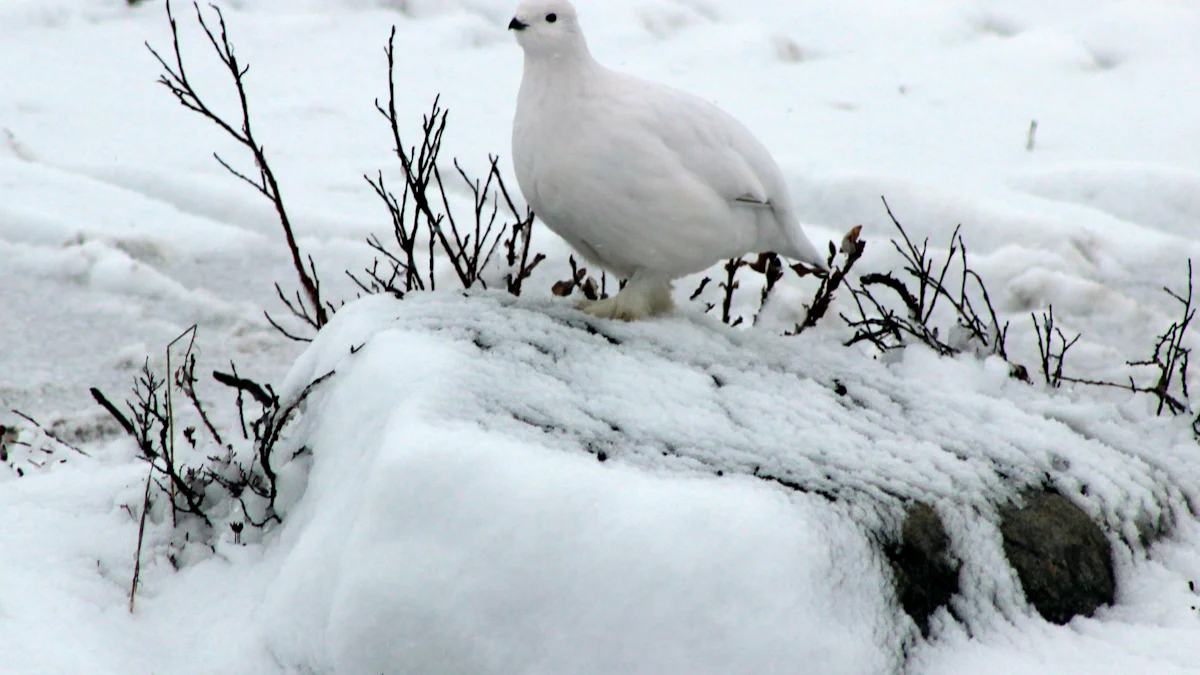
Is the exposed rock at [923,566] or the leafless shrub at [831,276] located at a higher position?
the leafless shrub at [831,276]

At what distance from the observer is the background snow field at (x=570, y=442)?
140cm

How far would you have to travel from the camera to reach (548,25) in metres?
2.31

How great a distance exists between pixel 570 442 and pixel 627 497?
203 mm

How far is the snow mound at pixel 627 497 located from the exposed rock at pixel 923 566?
27 mm

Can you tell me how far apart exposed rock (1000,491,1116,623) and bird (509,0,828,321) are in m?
0.92

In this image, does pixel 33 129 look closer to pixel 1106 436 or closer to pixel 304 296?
pixel 304 296

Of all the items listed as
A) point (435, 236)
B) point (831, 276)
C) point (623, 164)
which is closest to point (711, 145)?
point (623, 164)

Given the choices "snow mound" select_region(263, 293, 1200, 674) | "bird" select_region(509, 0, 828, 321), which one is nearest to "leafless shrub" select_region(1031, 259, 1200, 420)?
"snow mound" select_region(263, 293, 1200, 674)

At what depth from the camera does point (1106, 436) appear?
219 cm

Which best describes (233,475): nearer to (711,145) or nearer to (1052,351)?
(711,145)

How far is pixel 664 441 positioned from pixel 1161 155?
3.85 m

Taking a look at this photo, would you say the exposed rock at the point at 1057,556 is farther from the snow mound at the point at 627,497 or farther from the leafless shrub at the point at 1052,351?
the leafless shrub at the point at 1052,351

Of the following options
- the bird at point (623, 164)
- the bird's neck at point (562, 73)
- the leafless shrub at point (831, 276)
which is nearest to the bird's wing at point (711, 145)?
the bird at point (623, 164)

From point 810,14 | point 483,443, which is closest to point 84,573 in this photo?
point 483,443
